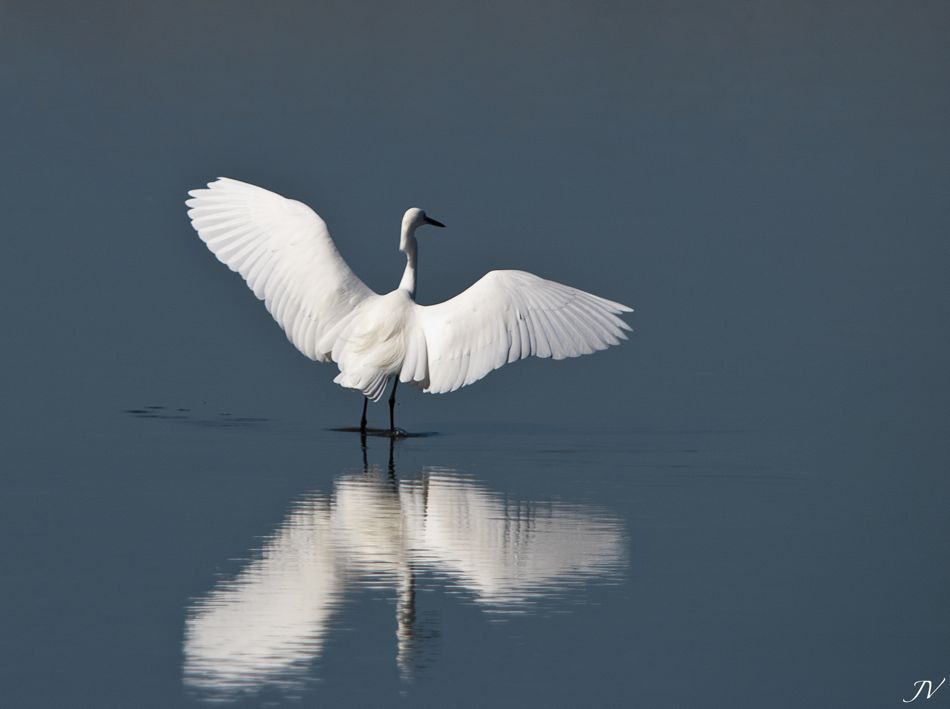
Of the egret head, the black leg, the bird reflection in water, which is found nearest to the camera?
the bird reflection in water

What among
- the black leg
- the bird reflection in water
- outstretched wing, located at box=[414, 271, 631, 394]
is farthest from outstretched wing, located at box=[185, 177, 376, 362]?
the bird reflection in water

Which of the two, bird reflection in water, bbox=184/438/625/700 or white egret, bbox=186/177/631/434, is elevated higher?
white egret, bbox=186/177/631/434

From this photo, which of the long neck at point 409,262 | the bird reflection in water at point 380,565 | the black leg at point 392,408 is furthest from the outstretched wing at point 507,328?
the bird reflection in water at point 380,565

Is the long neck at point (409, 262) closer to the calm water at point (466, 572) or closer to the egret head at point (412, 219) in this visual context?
the egret head at point (412, 219)

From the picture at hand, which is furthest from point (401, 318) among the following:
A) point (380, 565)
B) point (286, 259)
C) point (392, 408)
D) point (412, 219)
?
point (380, 565)

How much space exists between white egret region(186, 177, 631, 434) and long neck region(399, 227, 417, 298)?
2 centimetres

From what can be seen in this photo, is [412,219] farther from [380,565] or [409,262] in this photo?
[380,565]

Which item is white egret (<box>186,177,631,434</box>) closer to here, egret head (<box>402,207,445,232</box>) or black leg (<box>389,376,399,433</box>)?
black leg (<box>389,376,399,433</box>)

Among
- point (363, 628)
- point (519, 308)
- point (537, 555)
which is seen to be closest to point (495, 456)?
point (519, 308)

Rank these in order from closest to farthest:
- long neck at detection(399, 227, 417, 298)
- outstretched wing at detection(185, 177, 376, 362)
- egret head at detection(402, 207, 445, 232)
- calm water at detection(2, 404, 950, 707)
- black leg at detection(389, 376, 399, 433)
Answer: calm water at detection(2, 404, 950, 707), black leg at detection(389, 376, 399, 433), outstretched wing at detection(185, 177, 376, 362), long neck at detection(399, 227, 417, 298), egret head at detection(402, 207, 445, 232)

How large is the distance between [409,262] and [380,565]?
6.61m

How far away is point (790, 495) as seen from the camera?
13180mm

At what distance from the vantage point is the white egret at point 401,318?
583 inches

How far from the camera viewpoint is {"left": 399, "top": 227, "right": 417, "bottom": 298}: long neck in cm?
1636
